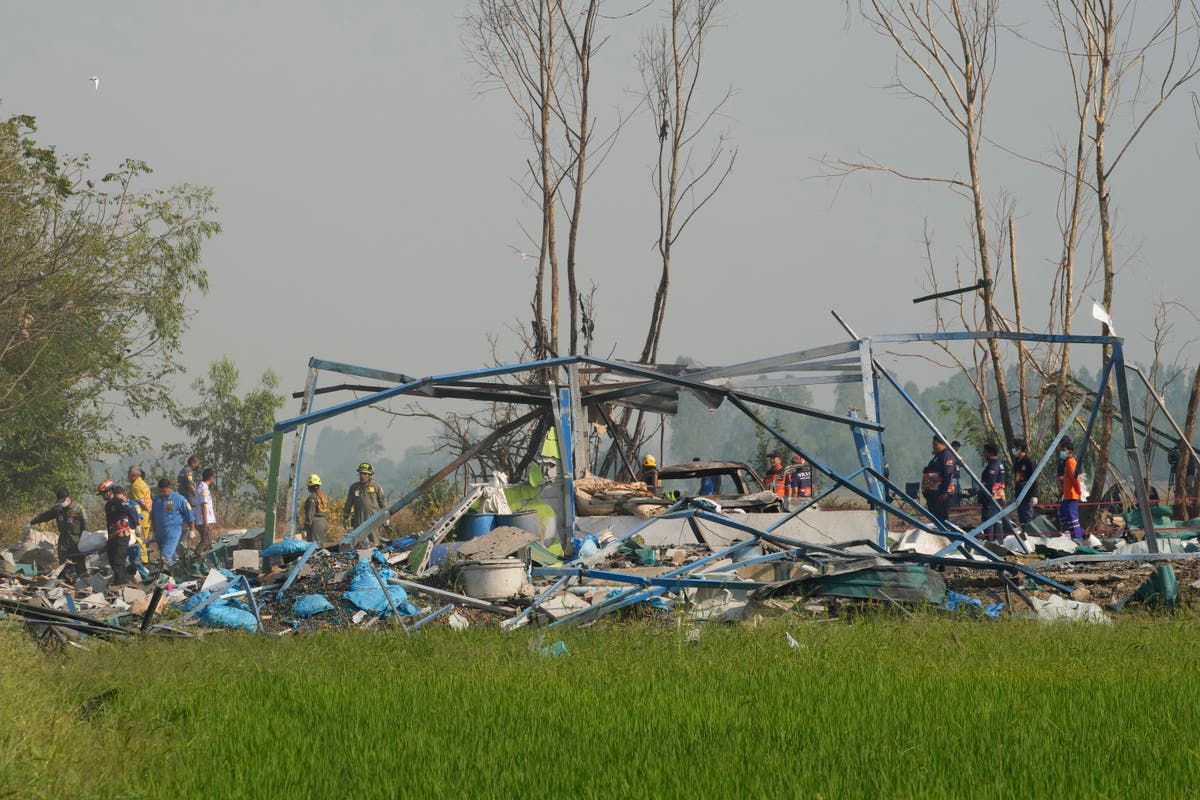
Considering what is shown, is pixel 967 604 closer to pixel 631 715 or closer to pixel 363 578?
pixel 631 715

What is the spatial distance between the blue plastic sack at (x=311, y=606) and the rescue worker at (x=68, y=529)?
7.95 metres

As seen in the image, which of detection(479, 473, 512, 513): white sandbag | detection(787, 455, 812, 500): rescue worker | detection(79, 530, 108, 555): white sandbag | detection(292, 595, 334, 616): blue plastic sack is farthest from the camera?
detection(787, 455, 812, 500): rescue worker

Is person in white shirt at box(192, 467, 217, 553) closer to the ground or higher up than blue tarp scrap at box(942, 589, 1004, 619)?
higher up

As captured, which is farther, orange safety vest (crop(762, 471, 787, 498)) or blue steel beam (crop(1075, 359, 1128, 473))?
orange safety vest (crop(762, 471, 787, 498))

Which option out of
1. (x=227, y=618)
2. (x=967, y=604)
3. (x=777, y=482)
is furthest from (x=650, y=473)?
(x=227, y=618)

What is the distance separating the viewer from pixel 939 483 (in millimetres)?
20484

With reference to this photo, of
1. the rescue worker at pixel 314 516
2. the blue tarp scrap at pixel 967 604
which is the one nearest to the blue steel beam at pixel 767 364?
the blue tarp scrap at pixel 967 604

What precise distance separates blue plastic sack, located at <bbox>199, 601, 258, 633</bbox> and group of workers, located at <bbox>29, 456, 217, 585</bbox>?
5.81 metres

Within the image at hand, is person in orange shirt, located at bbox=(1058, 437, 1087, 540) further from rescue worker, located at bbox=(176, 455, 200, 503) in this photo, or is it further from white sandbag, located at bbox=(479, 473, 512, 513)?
rescue worker, located at bbox=(176, 455, 200, 503)

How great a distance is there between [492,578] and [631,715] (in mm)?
5883

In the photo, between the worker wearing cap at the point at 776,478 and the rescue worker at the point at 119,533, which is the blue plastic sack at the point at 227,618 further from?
the worker wearing cap at the point at 776,478

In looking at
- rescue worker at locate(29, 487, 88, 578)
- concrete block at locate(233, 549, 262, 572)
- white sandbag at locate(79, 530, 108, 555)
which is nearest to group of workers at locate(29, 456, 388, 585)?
rescue worker at locate(29, 487, 88, 578)

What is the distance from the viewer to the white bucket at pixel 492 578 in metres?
12.7

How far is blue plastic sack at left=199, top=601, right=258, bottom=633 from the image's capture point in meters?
12.2
